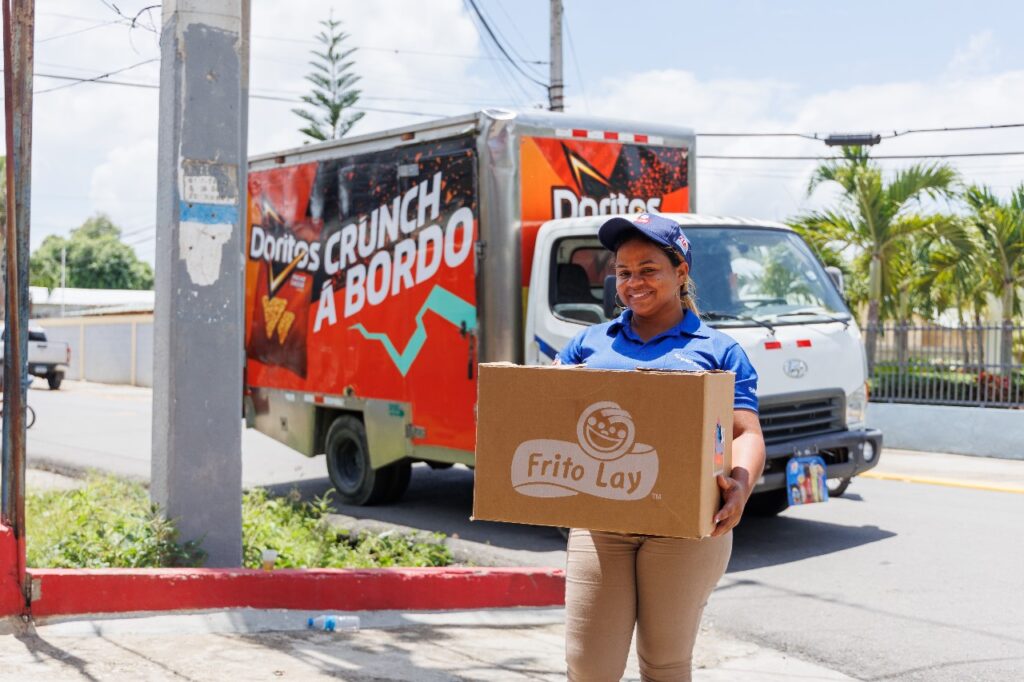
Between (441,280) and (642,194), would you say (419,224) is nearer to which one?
(441,280)

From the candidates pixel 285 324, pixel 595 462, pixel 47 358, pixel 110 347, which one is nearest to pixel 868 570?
pixel 595 462

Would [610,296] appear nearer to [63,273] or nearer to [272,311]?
[272,311]

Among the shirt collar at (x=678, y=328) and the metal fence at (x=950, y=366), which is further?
the metal fence at (x=950, y=366)

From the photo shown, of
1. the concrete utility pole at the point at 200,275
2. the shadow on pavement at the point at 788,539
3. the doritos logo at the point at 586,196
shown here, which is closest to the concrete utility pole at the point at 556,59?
the doritos logo at the point at 586,196

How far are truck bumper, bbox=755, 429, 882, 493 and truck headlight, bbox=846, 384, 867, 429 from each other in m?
0.07

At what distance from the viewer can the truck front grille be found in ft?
25.9

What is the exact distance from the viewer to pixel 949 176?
17.5 m

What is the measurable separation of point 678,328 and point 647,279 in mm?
167

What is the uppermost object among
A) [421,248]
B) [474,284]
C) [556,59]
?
[556,59]

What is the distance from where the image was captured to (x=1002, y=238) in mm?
17594

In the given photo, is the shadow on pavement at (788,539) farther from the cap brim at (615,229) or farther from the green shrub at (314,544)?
the cap brim at (615,229)

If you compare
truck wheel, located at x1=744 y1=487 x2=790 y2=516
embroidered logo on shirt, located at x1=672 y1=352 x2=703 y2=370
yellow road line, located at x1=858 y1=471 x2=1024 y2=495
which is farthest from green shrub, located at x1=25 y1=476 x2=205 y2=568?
→ yellow road line, located at x1=858 y1=471 x2=1024 y2=495

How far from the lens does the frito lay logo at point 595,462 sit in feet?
9.96

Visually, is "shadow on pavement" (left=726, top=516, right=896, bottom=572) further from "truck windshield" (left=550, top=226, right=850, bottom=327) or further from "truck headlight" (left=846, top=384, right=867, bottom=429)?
"truck windshield" (left=550, top=226, right=850, bottom=327)
